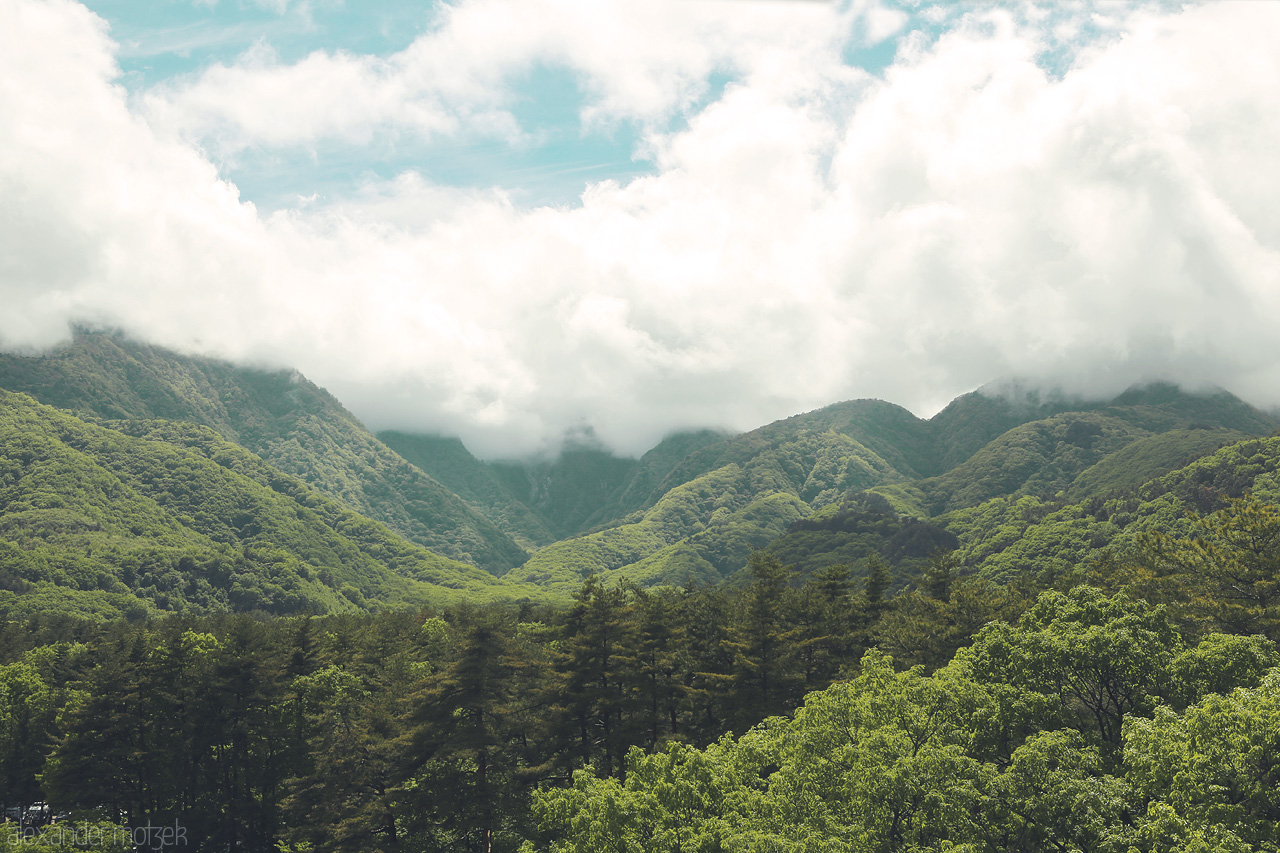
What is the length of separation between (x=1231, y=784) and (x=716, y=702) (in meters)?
40.4

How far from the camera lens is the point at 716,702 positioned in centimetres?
6072

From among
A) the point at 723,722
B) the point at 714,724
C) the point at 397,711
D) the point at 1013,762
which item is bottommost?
the point at 714,724

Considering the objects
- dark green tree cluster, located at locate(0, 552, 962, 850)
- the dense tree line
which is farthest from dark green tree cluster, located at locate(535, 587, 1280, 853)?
dark green tree cluster, located at locate(0, 552, 962, 850)

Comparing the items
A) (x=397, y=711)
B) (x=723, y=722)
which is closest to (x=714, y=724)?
(x=723, y=722)

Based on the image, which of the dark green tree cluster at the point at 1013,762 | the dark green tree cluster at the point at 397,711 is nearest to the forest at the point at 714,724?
the dark green tree cluster at the point at 1013,762

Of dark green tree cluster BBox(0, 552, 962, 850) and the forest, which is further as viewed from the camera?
dark green tree cluster BBox(0, 552, 962, 850)

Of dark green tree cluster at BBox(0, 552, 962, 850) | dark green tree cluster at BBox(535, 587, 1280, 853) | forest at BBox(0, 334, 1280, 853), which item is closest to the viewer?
dark green tree cluster at BBox(535, 587, 1280, 853)

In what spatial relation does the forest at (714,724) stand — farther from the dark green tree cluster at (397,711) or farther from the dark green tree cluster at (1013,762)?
the dark green tree cluster at (397,711)

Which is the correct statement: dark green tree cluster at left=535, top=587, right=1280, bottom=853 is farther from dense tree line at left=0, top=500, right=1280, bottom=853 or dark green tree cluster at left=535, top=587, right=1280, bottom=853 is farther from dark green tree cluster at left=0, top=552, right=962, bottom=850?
dark green tree cluster at left=0, top=552, right=962, bottom=850

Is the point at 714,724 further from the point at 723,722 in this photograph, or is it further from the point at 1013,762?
the point at 1013,762

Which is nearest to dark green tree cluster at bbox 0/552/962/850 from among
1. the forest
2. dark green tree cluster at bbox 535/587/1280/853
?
the forest

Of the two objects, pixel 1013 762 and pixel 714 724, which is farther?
pixel 714 724

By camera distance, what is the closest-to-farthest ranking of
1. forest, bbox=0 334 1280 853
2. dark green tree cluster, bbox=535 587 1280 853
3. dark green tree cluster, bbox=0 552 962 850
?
dark green tree cluster, bbox=535 587 1280 853, forest, bbox=0 334 1280 853, dark green tree cluster, bbox=0 552 962 850

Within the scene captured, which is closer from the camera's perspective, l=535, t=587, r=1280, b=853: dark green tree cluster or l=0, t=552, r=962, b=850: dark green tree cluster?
l=535, t=587, r=1280, b=853: dark green tree cluster
